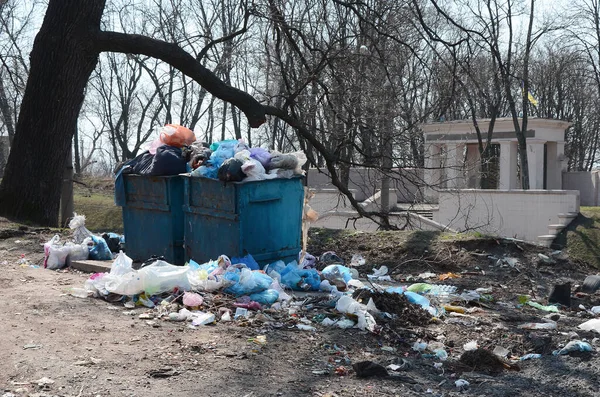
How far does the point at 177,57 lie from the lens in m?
10.6

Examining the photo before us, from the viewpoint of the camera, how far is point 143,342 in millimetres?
4754

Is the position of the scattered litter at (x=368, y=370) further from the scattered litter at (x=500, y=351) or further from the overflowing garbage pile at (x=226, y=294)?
the scattered litter at (x=500, y=351)

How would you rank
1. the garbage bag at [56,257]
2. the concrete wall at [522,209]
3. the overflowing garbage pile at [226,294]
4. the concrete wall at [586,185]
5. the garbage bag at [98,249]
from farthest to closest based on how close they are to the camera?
1. the concrete wall at [586,185]
2. the concrete wall at [522,209]
3. the garbage bag at [98,249]
4. the garbage bag at [56,257]
5. the overflowing garbage pile at [226,294]

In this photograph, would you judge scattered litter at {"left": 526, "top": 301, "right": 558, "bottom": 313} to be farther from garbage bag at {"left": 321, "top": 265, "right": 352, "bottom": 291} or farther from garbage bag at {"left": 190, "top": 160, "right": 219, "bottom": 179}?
garbage bag at {"left": 190, "top": 160, "right": 219, "bottom": 179}

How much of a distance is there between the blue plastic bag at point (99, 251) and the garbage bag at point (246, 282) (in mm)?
2547

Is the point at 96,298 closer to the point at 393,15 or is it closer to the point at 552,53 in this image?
the point at 393,15

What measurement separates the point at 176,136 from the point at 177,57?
3047mm

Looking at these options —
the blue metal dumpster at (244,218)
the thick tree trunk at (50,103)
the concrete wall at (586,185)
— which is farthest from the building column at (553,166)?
the blue metal dumpster at (244,218)

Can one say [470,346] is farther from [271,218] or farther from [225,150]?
[225,150]

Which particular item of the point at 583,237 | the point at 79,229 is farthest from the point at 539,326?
the point at 583,237

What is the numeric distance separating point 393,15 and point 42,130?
585 cm

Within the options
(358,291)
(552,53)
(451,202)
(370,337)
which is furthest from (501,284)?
(552,53)

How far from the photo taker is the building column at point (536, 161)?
3152 centimetres

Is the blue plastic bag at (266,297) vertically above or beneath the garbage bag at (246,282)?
beneath
